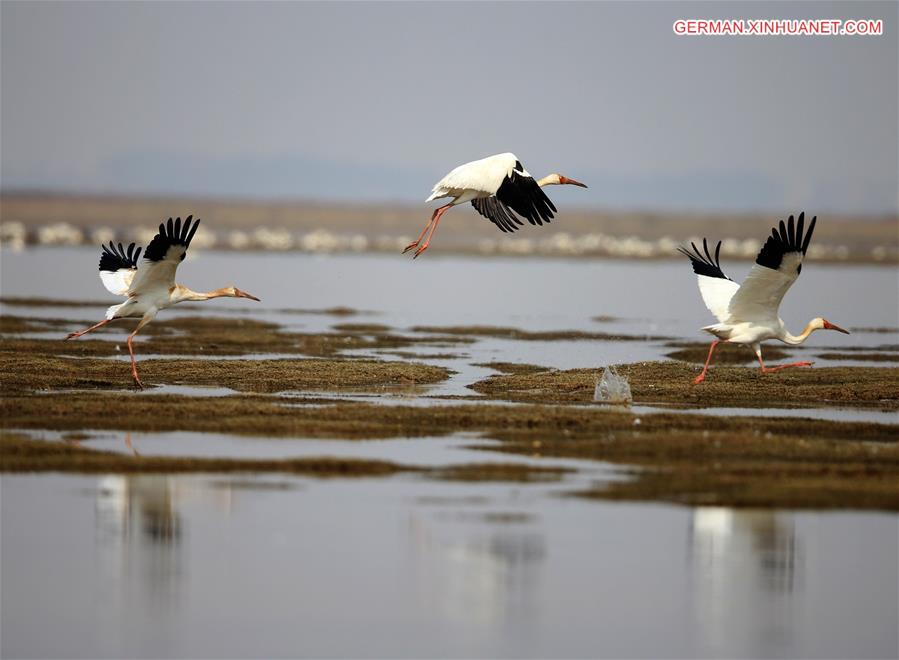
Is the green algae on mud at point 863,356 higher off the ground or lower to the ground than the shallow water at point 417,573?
higher

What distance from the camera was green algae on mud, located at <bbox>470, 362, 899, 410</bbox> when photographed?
21.1m

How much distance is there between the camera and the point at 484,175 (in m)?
21.5

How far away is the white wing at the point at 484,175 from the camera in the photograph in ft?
70.6

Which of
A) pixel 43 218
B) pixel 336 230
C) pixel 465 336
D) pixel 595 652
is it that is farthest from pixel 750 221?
pixel 595 652

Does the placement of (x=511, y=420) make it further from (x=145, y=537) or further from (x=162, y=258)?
(x=145, y=537)

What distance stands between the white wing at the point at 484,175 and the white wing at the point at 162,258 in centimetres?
375

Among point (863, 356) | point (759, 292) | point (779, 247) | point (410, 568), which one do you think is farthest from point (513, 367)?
point (410, 568)

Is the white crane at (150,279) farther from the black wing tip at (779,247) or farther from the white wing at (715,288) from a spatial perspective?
the black wing tip at (779,247)

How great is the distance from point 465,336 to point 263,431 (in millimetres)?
17756

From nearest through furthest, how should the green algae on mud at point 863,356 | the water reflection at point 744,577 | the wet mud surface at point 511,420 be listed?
the water reflection at point 744,577 < the wet mud surface at point 511,420 < the green algae on mud at point 863,356

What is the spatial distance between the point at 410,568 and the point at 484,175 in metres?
10.9

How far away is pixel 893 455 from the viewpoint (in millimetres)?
16094

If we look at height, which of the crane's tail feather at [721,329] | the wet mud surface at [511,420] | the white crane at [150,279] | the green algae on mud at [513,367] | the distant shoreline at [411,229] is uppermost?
the distant shoreline at [411,229]

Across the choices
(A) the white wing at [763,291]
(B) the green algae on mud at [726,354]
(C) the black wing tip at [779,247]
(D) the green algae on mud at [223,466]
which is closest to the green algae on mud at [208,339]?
(B) the green algae on mud at [726,354]
